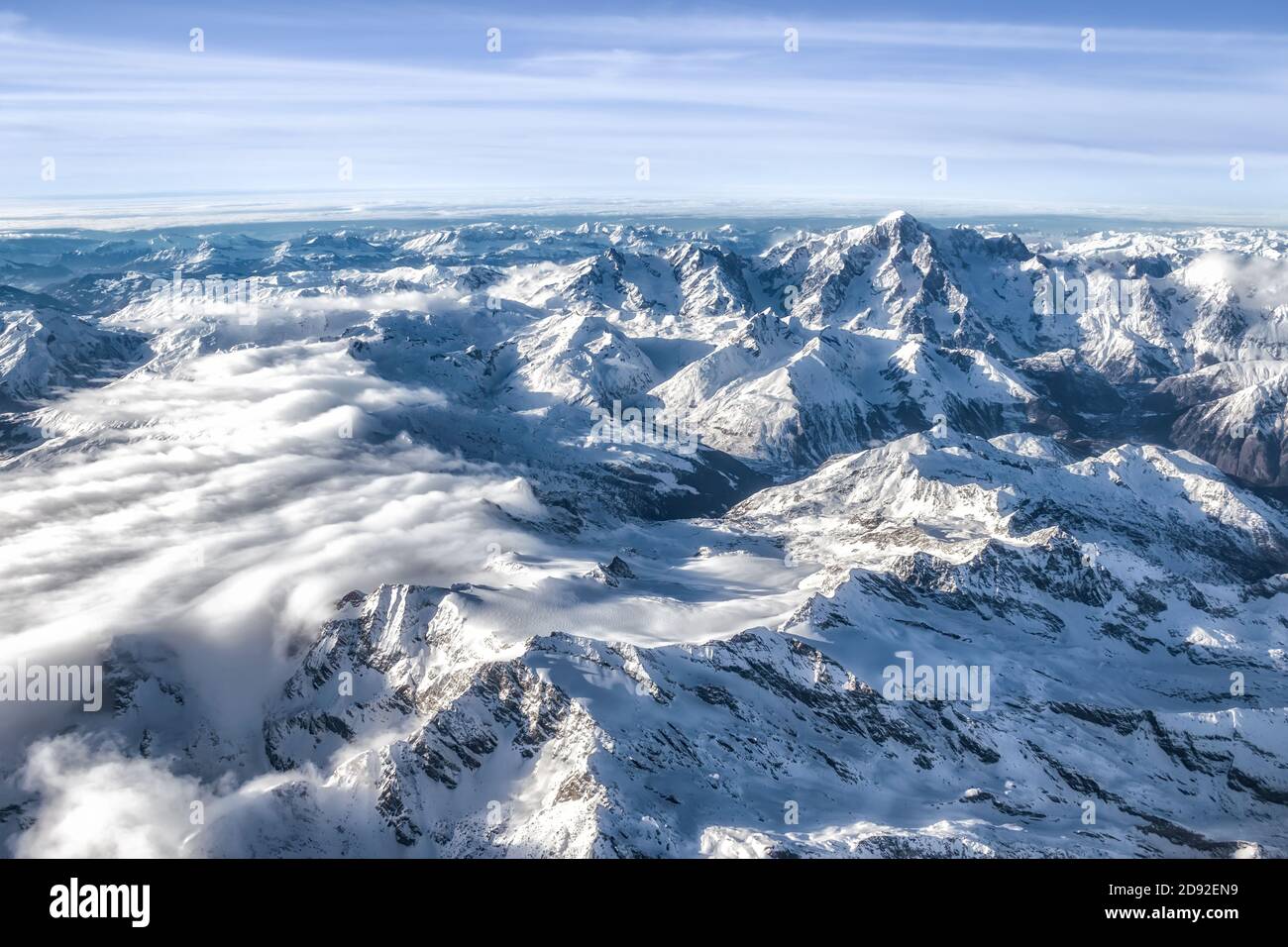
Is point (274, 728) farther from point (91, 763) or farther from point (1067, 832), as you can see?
point (1067, 832)

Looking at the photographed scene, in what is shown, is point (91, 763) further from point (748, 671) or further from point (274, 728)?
point (748, 671)

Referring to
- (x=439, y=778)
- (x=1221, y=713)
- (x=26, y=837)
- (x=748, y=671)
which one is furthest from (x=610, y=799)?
(x=1221, y=713)
